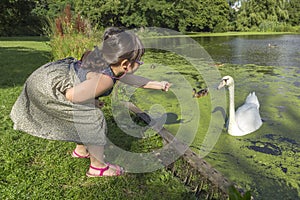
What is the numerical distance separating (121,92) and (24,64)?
14.4 ft

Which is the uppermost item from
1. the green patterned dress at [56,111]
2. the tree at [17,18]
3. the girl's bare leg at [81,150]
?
the tree at [17,18]

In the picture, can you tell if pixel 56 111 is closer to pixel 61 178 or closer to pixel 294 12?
pixel 61 178

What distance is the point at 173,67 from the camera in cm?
871

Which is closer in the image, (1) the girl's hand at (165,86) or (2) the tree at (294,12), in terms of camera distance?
(1) the girl's hand at (165,86)

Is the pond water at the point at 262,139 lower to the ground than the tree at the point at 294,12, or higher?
lower

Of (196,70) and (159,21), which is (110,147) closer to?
(196,70)

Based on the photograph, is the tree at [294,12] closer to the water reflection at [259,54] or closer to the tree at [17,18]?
the water reflection at [259,54]

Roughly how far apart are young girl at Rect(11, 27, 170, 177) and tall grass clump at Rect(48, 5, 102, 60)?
414 centimetres

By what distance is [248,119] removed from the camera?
3.80m

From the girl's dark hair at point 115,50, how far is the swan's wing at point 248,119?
211 cm

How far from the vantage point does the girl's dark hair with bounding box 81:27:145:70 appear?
80.0 inches

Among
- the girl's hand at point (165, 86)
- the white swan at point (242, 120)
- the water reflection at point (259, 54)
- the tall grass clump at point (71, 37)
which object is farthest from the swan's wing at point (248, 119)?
the water reflection at point (259, 54)

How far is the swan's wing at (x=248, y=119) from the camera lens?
372cm

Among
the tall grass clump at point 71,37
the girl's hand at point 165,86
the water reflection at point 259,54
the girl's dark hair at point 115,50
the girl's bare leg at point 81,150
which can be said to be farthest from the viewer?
the water reflection at point 259,54
